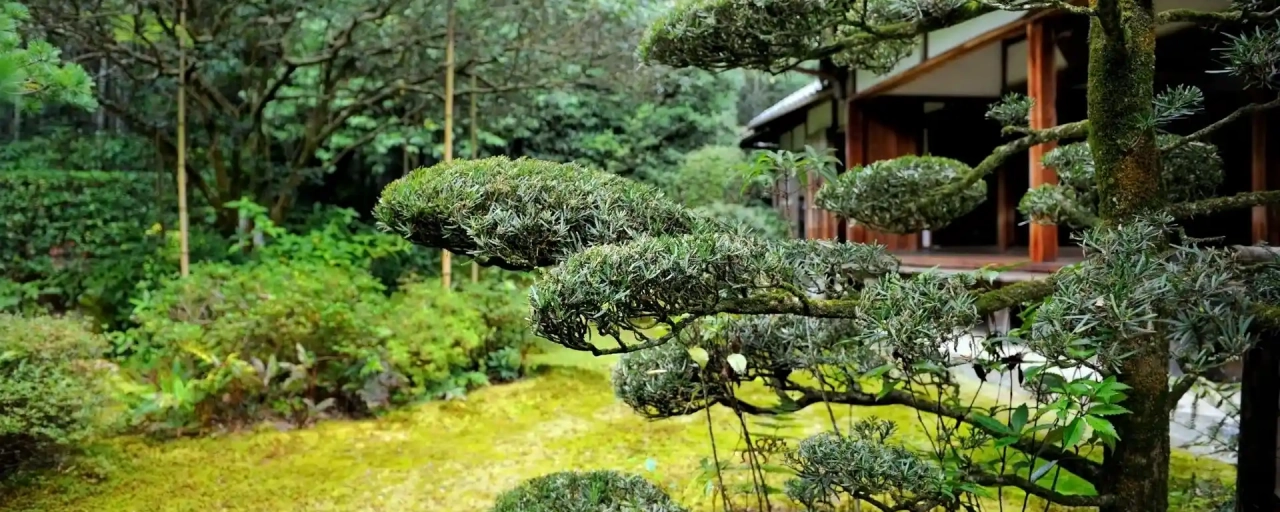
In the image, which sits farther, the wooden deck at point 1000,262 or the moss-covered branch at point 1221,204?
the wooden deck at point 1000,262

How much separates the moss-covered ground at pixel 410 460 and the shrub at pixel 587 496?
0.82 metres

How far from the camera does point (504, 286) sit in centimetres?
662

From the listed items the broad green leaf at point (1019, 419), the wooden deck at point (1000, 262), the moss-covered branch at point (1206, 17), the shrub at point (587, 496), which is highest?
the moss-covered branch at point (1206, 17)

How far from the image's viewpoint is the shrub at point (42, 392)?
10.4 ft

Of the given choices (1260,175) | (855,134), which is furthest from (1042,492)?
(855,134)

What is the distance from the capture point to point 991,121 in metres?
7.62

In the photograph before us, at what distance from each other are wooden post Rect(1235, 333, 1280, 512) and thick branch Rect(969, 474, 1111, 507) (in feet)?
2.38

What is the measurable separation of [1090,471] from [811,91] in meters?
7.47

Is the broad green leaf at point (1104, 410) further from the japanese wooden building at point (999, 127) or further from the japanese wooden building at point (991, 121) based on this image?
the japanese wooden building at point (991, 121)

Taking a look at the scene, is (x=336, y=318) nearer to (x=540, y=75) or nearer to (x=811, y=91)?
(x=540, y=75)

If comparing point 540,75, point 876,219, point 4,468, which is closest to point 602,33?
point 540,75

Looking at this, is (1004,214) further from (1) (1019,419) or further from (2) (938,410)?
(1) (1019,419)

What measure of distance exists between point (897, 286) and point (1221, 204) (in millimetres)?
1005

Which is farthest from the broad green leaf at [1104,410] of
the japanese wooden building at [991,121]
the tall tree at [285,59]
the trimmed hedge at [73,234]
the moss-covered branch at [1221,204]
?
the trimmed hedge at [73,234]
